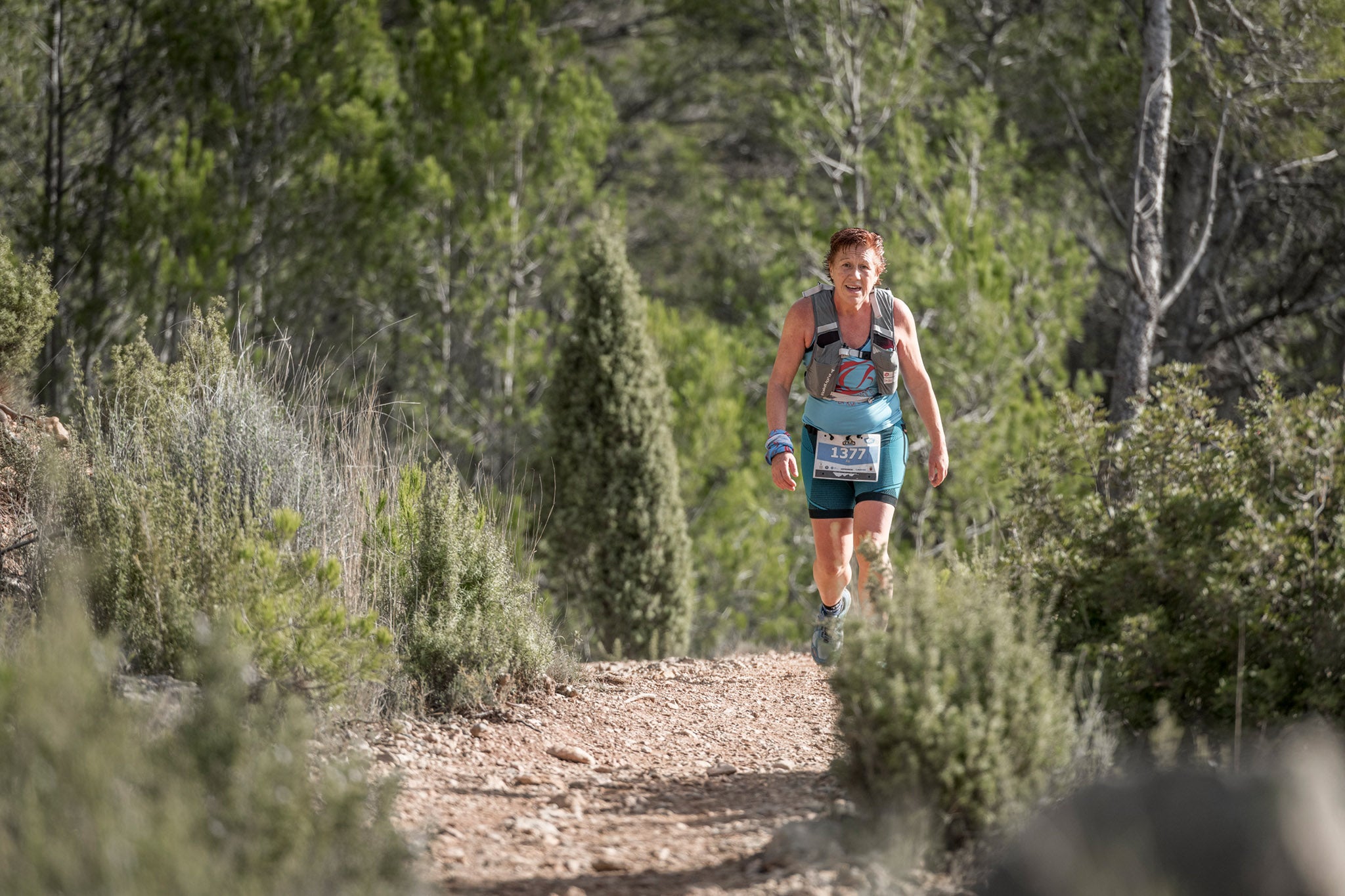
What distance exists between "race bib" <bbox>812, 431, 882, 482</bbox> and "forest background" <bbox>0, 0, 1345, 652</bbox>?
5.31 meters

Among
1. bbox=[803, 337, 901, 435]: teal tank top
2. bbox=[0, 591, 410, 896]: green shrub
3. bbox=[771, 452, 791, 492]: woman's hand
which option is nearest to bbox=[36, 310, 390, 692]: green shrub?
bbox=[0, 591, 410, 896]: green shrub

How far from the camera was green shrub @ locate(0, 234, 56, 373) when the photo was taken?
17.6 ft

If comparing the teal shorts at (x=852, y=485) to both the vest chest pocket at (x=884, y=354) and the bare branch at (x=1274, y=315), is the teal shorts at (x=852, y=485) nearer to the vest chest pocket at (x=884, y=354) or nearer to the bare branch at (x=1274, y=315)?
the vest chest pocket at (x=884, y=354)

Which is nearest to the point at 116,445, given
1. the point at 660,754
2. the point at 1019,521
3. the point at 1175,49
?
the point at 660,754

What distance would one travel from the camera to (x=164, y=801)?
7.83ft

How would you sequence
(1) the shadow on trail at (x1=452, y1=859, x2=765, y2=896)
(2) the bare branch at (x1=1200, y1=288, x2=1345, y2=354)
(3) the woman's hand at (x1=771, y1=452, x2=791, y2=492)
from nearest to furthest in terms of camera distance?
(1) the shadow on trail at (x1=452, y1=859, x2=765, y2=896) < (3) the woman's hand at (x1=771, y1=452, x2=791, y2=492) < (2) the bare branch at (x1=1200, y1=288, x2=1345, y2=354)

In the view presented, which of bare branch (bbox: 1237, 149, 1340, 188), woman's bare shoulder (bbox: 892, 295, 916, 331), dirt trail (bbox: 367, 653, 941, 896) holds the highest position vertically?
bare branch (bbox: 1237, 149, 1340, 188)

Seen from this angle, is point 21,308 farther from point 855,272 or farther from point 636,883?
point 636,883

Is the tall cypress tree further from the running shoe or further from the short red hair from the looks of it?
the short red hair

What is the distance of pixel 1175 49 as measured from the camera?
36.1ft

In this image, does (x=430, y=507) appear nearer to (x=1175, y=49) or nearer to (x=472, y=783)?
(x=472, y=783)

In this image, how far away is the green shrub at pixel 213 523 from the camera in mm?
3629

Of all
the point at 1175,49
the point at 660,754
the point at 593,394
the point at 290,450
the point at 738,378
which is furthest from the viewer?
the point at 738,378

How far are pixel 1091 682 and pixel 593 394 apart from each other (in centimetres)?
598
